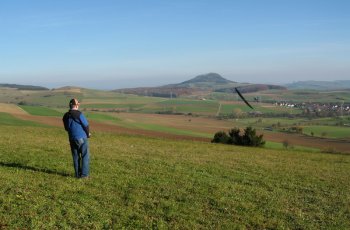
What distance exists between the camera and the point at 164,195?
11.7m

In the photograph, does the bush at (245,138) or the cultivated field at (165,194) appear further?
the bush at (245,138)

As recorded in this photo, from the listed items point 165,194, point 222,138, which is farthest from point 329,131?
point 165,194

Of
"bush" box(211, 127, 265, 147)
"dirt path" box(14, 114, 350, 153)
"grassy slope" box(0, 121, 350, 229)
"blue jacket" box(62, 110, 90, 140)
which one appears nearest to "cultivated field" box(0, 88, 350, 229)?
"grassy slope" box(0, 121, 350, 229)

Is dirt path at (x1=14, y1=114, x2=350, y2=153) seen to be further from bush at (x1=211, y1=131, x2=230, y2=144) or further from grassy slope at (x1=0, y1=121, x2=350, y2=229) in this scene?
grassy slope at (x1=0, y1=121, x2=350, y2=229)

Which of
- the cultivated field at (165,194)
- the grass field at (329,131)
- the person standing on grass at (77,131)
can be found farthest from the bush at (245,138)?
the grass field at (329,131)

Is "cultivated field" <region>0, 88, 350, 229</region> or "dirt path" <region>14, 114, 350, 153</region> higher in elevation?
"cultivated field" <region>0, 88, 350, 229</region>

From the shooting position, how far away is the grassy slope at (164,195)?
31.3 ft

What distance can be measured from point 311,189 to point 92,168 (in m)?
7.84

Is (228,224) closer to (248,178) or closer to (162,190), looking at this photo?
(162,190)

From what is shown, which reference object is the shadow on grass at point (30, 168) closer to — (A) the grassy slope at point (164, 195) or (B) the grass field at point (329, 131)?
(A) the grassy slope at point (164, 195)

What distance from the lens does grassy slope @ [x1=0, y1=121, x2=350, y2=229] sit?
955cm

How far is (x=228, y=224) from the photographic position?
9.51 m

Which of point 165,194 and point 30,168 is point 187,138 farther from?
point 165,194

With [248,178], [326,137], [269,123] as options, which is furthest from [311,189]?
[269,123]
